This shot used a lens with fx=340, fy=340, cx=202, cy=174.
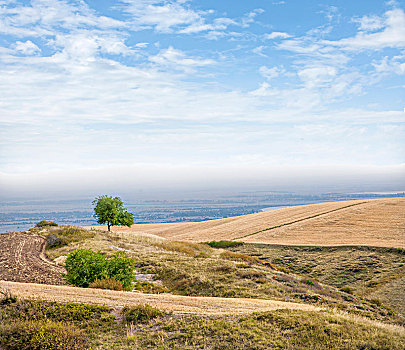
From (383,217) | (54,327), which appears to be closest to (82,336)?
(54,327)

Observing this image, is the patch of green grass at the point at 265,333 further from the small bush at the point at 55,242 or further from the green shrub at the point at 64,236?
the green shrub at the point at 64,236

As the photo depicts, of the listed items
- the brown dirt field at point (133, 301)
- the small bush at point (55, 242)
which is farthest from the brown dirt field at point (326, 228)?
the brown dirt field at point (133, 301)

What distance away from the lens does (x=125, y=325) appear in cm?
1180

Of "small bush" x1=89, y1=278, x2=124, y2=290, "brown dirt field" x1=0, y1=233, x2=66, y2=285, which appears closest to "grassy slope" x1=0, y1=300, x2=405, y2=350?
"small bush" x1=89, y1=278, x2=124, y2=290

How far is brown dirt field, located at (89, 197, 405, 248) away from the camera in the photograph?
167ft

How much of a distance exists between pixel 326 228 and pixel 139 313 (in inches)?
2179

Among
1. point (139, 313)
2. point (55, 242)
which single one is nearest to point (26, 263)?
point (55, 242)

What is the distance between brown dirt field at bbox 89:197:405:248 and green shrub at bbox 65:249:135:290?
115 ft

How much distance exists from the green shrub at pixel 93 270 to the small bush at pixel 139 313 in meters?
7.81

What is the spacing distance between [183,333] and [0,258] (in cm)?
2239

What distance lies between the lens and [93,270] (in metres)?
20.4

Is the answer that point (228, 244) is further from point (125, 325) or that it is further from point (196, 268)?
point (125, 325)

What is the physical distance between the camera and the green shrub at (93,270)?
784 inches

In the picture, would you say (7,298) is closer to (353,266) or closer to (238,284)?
(238,284)
